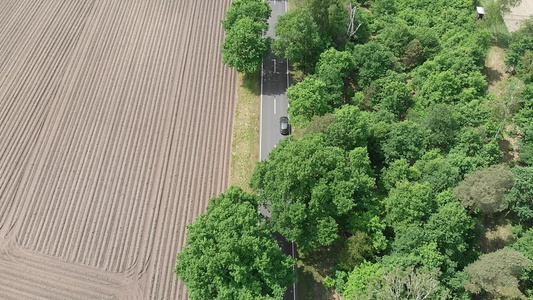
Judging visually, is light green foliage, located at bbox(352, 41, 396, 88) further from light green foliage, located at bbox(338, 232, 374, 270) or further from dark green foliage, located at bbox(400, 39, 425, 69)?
light green foliage, located at bbox(338, 232, 374, 270)

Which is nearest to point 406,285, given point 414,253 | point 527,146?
point 414,253

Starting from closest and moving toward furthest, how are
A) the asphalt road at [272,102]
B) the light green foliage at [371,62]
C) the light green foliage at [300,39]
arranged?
the asphalt road at [272,102] < the light green foliage at [300,39] < the light green foliage at [371,62]

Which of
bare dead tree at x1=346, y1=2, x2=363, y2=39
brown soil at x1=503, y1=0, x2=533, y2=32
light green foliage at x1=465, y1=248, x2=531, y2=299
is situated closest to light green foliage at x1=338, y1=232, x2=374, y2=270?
light green foliage at x1=465, y1=248, x2=531, y2=299

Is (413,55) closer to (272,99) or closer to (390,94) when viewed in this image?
(390,94)

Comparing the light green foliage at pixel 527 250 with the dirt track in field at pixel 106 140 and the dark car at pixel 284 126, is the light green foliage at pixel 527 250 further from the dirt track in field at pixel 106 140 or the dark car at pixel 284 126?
the dirt track in field at pixel 106 140

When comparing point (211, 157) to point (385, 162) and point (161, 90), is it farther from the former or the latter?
point (385, 162)

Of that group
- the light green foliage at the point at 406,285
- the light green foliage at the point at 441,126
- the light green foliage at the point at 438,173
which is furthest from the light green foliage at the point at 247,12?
the light green foliage at the point at 406,285
